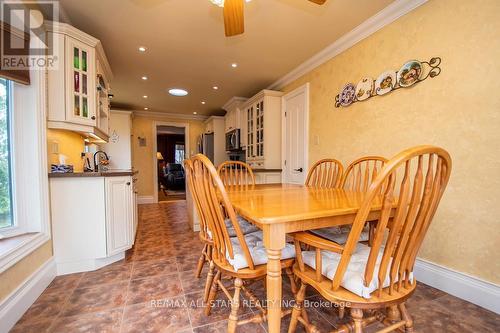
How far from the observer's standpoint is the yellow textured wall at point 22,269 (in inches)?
50.7

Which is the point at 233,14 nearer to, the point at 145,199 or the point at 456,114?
the point at 456,114

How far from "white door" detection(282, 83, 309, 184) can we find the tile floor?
1.94 meters

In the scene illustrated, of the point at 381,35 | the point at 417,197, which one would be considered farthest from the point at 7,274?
the point at 381,35

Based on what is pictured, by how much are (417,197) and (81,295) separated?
215 cm

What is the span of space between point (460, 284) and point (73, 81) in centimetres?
353

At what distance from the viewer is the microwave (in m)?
4.62

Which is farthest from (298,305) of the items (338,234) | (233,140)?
(233,140)

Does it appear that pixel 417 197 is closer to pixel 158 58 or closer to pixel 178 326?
pixel 178 326

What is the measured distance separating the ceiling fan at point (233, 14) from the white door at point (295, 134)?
1.67 meters

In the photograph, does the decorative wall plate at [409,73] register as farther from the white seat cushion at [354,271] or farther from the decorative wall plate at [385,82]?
the white seat cushion at [354,271]

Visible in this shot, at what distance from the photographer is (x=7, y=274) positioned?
131 cm

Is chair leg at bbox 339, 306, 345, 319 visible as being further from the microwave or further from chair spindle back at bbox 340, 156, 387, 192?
the microwave

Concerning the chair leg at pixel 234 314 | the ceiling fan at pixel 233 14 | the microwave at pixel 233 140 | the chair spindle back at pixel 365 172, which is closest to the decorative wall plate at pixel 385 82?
the chair spindle back at pixel 365 172

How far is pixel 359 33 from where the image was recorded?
230 centimetres
